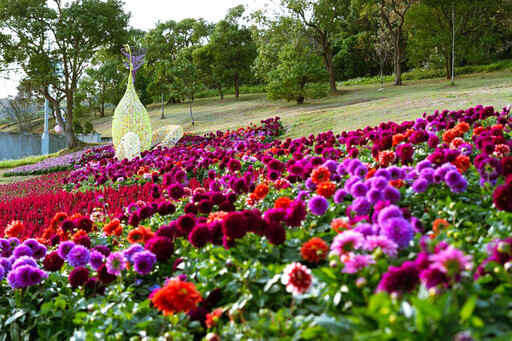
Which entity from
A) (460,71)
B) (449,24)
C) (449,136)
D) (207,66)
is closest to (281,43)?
(449,24)

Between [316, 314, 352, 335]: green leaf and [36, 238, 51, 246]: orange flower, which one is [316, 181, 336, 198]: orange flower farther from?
[36, 238, 51, 246]: orange flower

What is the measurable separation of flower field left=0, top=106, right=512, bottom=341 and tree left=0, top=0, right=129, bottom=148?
63.3ft

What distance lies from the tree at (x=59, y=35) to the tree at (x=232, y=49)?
614 inches

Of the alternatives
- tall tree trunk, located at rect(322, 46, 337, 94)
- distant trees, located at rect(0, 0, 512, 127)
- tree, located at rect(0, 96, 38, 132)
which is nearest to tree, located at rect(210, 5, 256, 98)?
distant trees, located at rect(0, 0, 512, 127)

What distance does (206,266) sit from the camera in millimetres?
1999

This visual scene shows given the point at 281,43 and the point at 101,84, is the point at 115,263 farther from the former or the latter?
the point at 101,84

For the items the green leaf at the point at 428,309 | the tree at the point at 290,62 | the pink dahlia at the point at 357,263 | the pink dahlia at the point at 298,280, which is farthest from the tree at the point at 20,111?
Result: the green leaf at the point at 428,309

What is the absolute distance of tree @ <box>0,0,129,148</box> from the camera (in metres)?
19.2

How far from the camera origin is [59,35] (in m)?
19.7

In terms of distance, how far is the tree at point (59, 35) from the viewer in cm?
1922

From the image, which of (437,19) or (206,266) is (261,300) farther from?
(437,19)

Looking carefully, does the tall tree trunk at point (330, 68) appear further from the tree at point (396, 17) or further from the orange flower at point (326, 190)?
the orange flower at point (326, 190)

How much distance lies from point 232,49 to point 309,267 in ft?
119

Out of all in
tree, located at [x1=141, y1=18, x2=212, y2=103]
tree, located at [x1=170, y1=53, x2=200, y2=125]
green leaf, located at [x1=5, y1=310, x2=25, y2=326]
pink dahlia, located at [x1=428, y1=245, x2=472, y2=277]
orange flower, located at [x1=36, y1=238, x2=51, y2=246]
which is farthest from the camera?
tree, located at [x1=141, y1=18, x2=212, y2=103]
